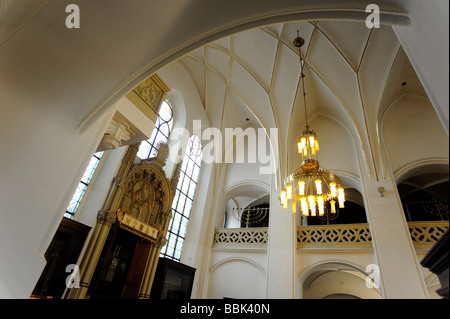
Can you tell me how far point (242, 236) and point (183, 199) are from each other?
8.87 feet

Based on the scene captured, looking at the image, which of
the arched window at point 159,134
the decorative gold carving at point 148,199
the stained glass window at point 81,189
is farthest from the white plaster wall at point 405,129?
the stained glass window at point 81,189

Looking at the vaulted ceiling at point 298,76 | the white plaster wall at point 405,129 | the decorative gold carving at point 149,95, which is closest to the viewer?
the decorative gold carving at point 149,95

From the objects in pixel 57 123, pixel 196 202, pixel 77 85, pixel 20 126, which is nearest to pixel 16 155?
pixel 20 126

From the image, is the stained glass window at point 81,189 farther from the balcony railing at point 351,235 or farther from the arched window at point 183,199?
the balcony railing at point 351,235

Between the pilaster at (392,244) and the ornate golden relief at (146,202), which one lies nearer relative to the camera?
the pilaster at (392,244)

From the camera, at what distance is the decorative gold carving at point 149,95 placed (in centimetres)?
421

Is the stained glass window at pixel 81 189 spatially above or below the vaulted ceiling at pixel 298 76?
below

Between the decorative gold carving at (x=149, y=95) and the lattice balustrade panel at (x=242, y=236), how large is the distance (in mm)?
6638

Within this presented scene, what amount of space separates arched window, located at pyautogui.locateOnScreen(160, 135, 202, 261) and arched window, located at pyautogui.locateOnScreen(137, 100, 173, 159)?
1.21 meters

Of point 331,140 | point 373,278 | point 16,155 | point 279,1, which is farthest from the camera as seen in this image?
point 331,140

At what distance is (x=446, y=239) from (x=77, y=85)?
3.16m

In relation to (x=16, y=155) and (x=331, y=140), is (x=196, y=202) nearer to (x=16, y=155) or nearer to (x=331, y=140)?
(x=331, y=140)

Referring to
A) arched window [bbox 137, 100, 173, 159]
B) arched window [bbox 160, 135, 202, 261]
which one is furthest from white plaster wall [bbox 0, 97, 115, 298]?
arched window [bbox 160, 135, 202, 261]

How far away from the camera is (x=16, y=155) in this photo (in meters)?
2.47
